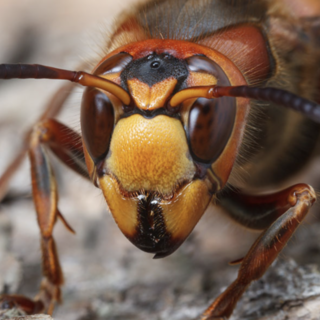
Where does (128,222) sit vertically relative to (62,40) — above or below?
below

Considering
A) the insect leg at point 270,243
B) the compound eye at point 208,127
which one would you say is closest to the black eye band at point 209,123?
the compound eye at point 208,127

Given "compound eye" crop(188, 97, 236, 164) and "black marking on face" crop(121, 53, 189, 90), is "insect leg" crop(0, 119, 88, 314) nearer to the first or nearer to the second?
"black marking on face" crop(121, 53, 189, 90)

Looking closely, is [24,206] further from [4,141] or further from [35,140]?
[35,140]

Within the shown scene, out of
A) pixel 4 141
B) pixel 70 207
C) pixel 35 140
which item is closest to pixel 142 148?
pixel 35 140

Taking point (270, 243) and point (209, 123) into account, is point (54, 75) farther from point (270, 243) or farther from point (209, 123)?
point (270, 243)

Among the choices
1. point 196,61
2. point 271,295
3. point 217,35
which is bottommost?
point 271,295

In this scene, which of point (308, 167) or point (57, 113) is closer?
point (308, 167)

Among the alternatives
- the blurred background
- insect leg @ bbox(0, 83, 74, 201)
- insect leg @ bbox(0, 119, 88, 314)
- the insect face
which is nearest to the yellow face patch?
the insect face

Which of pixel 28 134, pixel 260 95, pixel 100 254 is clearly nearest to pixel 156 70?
pixel 260 95
